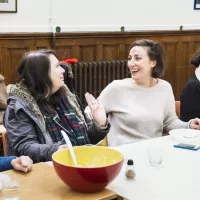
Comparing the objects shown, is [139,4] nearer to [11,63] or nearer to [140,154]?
[11,63]

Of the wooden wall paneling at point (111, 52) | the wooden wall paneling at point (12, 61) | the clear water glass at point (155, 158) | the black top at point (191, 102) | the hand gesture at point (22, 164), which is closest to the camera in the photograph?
the hand gesture at point (22, 164)

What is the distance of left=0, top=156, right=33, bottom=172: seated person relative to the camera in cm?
178

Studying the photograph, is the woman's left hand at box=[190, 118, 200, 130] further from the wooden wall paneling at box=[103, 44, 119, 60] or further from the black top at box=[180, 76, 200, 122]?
the wooden wall paneling at box=[103, 44, 119, 60]

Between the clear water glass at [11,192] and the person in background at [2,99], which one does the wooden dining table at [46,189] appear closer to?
the clear water glass at [11,192]

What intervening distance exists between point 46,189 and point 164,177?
1.72 feet

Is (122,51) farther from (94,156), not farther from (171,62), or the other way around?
(94,156)

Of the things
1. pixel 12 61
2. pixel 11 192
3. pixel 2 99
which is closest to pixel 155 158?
pixel 11 192

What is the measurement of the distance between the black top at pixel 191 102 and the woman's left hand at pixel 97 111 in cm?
99

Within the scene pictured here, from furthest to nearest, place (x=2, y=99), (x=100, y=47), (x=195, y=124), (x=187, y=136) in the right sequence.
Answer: (x=100, y=47) < (x=2, y=99) < (x=195, y=124) < (x=187, y=136)

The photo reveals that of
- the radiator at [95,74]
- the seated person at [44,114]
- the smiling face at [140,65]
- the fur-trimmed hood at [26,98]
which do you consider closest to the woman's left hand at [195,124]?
the smiling face at [140,65]

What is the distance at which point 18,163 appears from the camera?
1807 mm

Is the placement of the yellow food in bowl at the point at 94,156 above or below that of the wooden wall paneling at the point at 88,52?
below

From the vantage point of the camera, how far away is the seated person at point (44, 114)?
88.3 inches

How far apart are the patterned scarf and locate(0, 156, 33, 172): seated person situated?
51cm
